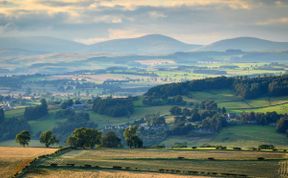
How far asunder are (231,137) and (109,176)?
337ft

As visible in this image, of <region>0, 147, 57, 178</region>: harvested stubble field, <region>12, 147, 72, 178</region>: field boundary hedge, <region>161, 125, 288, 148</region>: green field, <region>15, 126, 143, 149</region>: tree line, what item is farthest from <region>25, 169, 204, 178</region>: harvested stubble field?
<region>161, 125, 288, 148</region>: green field

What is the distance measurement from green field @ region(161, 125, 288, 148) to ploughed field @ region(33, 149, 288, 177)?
167ft

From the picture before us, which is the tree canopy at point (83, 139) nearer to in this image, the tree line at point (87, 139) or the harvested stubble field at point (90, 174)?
the tree line at point (87, 139)

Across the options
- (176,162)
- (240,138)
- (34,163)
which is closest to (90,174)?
(34,163)

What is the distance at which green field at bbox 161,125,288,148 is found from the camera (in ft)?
554

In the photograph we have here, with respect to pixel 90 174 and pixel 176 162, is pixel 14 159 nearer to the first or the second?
pixel 90 174

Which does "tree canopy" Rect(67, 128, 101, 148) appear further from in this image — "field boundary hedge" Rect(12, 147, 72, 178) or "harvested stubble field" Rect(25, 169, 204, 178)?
"harvested stubble field" Rect(25, 169, 204, 178)

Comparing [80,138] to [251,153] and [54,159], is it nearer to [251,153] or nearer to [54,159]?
[54,159]

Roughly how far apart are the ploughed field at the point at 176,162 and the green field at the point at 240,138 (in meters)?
50.8

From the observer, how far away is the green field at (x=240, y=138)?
16899 centimetres

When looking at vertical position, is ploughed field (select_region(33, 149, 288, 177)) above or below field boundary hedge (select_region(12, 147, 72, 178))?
below

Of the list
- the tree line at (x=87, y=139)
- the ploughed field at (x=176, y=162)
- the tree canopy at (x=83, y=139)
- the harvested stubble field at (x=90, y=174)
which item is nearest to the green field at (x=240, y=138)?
the tree line at (x=87, y=139)

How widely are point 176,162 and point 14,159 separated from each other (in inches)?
1178

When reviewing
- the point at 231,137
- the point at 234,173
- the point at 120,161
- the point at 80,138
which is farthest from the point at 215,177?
the point at 231,137
